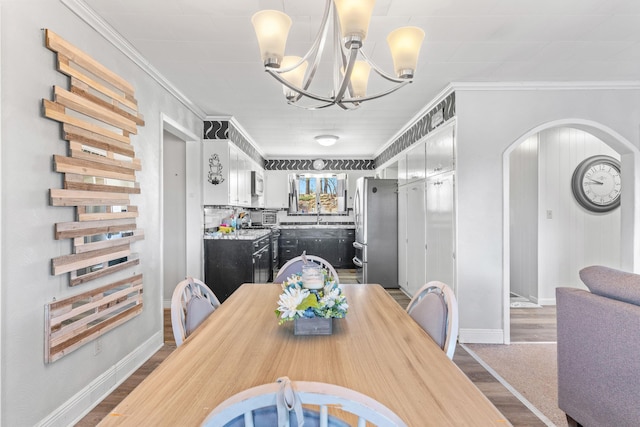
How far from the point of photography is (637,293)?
158 centimetres

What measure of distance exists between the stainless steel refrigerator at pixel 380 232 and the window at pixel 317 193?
7.20 feet

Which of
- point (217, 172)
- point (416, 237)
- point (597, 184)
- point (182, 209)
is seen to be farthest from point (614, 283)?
point (182, 209)

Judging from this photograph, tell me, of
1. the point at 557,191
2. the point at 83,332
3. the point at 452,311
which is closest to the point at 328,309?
the point at 452,311

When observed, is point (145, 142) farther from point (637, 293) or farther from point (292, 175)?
point (292, 175)

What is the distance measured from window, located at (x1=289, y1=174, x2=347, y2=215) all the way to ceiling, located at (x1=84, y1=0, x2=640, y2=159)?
385cm

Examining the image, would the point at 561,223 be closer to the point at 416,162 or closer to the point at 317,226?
the point at 416,162

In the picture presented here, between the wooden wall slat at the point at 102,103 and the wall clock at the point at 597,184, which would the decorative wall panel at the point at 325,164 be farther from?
the wooden wall slat at the point at 102,103

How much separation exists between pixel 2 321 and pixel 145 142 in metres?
1.71

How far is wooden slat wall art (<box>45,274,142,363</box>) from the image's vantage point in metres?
1.80

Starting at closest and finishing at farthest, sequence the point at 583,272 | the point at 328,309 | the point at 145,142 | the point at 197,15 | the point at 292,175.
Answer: the point at 328,309, the point at 583,272, the point at 197,15, the point at 145,142, the point at 292,175

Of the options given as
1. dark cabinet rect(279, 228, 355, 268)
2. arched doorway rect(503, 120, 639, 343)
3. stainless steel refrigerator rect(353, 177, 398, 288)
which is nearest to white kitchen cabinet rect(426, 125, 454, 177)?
arched doorway rect(503, 120, 639, 343)

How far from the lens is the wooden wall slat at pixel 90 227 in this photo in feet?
6.08

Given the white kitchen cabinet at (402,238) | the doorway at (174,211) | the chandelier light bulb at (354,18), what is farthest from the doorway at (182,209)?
the chandelier light bulb at (354,18)

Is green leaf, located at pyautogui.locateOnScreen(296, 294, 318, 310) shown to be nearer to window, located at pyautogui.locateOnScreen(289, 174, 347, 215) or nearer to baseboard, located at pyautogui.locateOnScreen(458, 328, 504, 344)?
baseboard, located at pyautogui.locateOnScreen(458, 328, 504, 344)
